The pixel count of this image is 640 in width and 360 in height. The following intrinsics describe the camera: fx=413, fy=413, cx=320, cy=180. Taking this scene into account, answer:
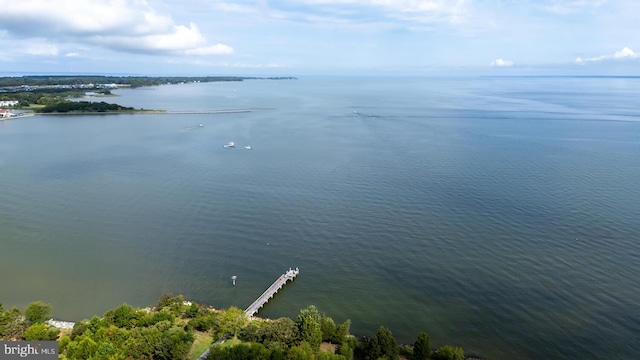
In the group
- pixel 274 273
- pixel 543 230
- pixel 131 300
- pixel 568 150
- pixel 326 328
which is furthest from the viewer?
pixel 568 150

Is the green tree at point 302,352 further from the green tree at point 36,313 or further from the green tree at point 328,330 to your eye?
the green tree at point 36,313

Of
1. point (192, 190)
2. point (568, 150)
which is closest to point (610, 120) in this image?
point (568, 150)

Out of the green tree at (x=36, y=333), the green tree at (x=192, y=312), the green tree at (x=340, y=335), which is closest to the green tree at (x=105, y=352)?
the green tree at (x=36, y=333)

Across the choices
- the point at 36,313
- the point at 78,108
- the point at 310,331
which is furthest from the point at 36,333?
the point at 78,108

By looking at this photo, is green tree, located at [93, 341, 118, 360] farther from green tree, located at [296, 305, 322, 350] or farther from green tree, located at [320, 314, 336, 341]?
green tree, located at [320, 314, 336, 341]

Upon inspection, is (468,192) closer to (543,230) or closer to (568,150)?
(543,230)
